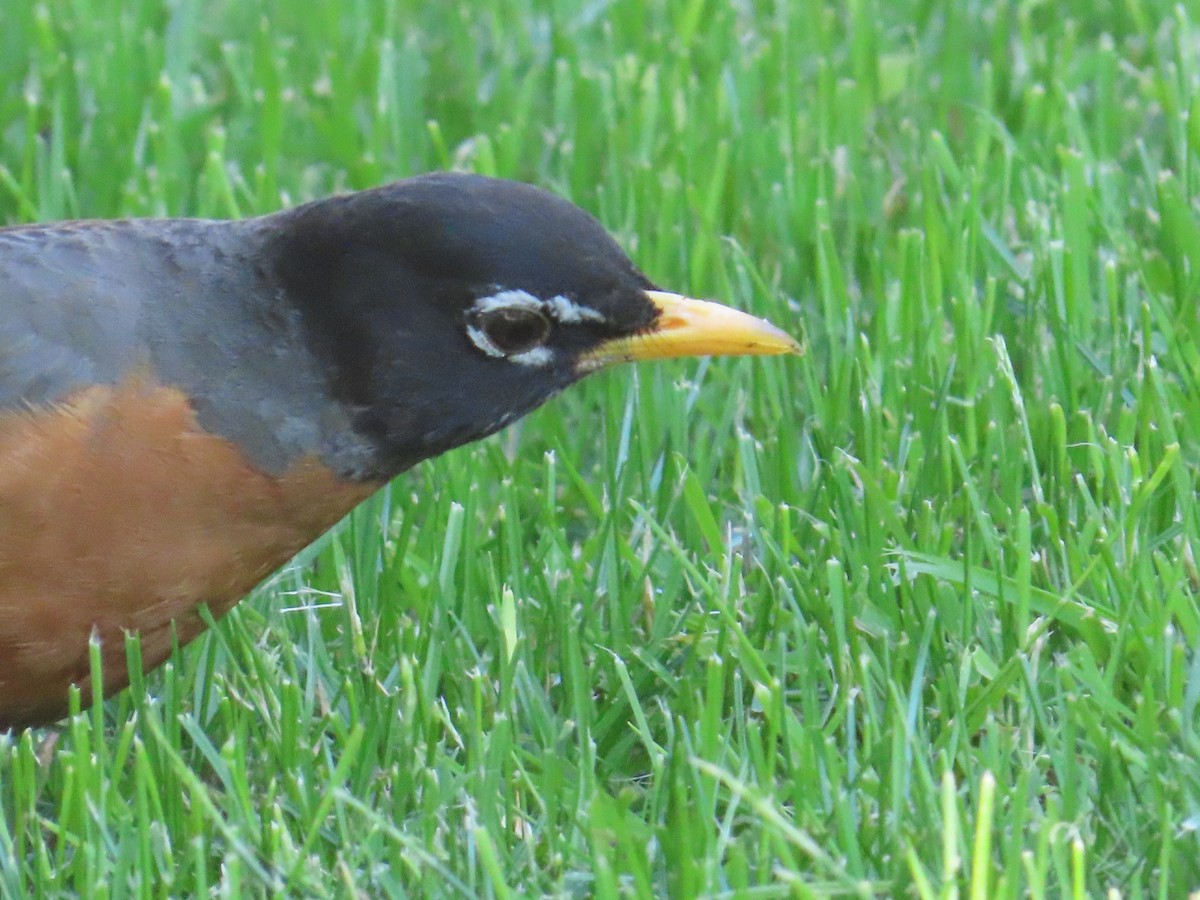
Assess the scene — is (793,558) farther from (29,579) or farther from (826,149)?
(826,149)

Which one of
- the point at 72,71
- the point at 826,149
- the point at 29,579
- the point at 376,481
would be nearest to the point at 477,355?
the point at 376,481

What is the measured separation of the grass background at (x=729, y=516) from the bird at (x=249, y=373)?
8.8 inches

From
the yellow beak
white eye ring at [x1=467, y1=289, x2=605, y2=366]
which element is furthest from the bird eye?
the yellow beak

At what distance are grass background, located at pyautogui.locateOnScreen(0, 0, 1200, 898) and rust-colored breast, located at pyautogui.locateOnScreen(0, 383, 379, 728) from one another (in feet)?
0.47

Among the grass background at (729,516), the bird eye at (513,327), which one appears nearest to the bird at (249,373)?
the bird eye at (513,327)

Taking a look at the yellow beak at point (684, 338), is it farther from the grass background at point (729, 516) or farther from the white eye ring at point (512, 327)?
the grass background at point (729, 516)

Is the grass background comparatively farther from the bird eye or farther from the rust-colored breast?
the bird eye

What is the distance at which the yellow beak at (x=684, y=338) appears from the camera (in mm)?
3166

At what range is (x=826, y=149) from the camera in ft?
16.5

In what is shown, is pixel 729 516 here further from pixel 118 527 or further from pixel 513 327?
pixel 118 527

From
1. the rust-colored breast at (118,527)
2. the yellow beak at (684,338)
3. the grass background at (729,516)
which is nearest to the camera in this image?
the grass background at (729,516)

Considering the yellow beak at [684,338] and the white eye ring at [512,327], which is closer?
the white eye ring at [512,327]

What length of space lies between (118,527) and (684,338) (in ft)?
3.12

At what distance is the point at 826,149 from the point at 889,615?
84.2 inches
